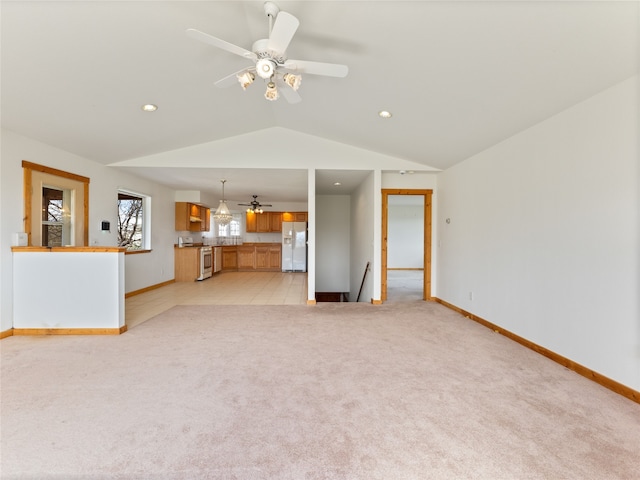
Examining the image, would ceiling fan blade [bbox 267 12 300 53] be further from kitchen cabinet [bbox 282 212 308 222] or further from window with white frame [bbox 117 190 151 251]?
kitchen cabinet [bbox 282 212 308 222]

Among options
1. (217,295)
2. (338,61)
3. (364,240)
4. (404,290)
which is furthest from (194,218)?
(338,61)

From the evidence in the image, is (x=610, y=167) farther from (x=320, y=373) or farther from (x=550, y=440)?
(x=320, y=373)

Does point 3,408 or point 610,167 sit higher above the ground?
point 610,167

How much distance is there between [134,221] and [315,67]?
6503 mm

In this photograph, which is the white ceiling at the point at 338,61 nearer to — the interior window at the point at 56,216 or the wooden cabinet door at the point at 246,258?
the interior window at the point at 56,216

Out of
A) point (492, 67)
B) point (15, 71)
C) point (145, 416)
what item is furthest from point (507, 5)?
point (15, 71)

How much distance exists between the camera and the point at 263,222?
10.4 metres

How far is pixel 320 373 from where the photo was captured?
2.61m

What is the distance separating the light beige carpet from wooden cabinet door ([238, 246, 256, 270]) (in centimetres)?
655

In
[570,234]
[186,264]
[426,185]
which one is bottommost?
[186,264]

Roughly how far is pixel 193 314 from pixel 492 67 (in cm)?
470

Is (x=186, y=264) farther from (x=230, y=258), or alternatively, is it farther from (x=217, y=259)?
(x=230, y=258)

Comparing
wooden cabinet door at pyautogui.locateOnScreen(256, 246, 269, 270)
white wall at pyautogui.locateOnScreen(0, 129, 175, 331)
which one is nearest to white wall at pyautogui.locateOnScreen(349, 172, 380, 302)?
wooden cabinet door at pyautogui.locateOnScreen(256, 246, 269, 270)

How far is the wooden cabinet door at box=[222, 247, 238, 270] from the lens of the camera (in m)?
9.91
